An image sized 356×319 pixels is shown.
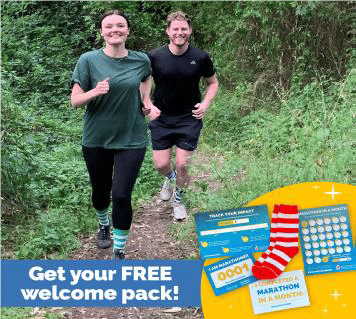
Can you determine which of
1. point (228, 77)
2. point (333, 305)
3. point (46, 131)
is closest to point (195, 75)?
point (333, 305)

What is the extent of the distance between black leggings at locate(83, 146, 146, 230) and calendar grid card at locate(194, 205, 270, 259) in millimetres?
2309

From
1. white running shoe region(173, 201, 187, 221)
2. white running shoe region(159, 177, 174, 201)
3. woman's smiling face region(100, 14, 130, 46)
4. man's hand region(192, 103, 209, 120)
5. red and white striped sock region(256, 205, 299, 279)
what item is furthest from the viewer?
white running shoe region(159, 177, 174, 201)

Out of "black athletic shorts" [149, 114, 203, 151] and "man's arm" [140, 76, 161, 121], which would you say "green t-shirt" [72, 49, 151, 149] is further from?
"black athletic shorts" [149, 114, 203, 151]

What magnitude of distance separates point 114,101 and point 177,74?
1.38 metres

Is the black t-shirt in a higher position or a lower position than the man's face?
lower

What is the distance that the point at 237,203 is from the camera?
5.39 meters

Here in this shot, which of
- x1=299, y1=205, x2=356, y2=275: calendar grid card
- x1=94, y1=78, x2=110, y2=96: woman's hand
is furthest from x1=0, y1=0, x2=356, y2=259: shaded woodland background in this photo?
x1=299, y1=205, x2=356, y2=275: calendar grid card

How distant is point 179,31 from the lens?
6266 millimetres

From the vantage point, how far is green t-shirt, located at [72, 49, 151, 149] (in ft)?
16.8

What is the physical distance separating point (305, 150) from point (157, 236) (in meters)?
1.64

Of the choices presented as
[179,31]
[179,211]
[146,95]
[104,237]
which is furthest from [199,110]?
[104,237]

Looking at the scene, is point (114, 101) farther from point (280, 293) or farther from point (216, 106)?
point (216, 106)

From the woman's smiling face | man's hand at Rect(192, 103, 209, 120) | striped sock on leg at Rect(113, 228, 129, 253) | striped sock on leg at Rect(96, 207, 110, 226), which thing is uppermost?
the woman's smiling face

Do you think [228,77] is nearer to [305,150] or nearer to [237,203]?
[305,150]
